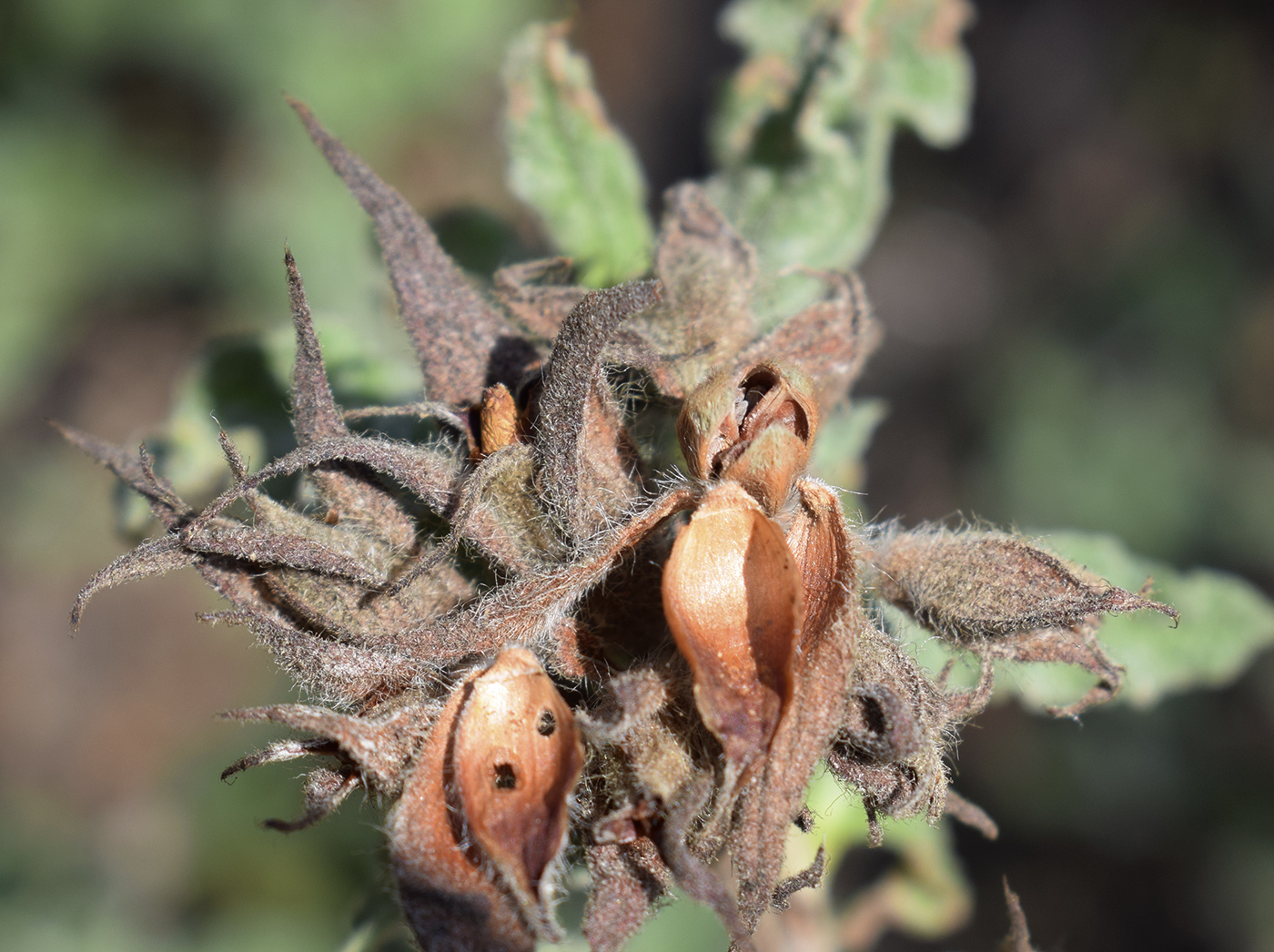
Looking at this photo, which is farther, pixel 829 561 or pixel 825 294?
pixel 825 294

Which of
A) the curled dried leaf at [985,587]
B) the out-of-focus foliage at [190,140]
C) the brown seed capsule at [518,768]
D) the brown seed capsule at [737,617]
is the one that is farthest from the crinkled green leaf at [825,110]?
the out-of-focus foliage at [190,140]

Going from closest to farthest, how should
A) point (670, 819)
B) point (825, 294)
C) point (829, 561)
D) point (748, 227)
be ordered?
point (670, 819)
point (829, 561)
point (825, 294)
point (748, 227)

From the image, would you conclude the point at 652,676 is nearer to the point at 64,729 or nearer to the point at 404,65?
the point at 404,65

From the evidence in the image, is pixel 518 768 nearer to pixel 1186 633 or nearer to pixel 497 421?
pixel 497 421

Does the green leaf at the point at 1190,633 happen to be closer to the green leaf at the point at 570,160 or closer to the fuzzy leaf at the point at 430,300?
the green leaf at the point at 570,160

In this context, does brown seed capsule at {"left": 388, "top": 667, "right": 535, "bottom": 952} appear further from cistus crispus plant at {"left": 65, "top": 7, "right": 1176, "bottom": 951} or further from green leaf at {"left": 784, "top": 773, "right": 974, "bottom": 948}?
green leaf at {"left": 784, "top": 773, "right": 974, "bottom": 948}

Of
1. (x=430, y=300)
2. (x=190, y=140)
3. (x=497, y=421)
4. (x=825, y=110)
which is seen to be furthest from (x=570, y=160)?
(x=190, y=140)

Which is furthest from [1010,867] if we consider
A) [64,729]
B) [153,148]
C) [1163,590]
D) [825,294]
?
[153,148]
